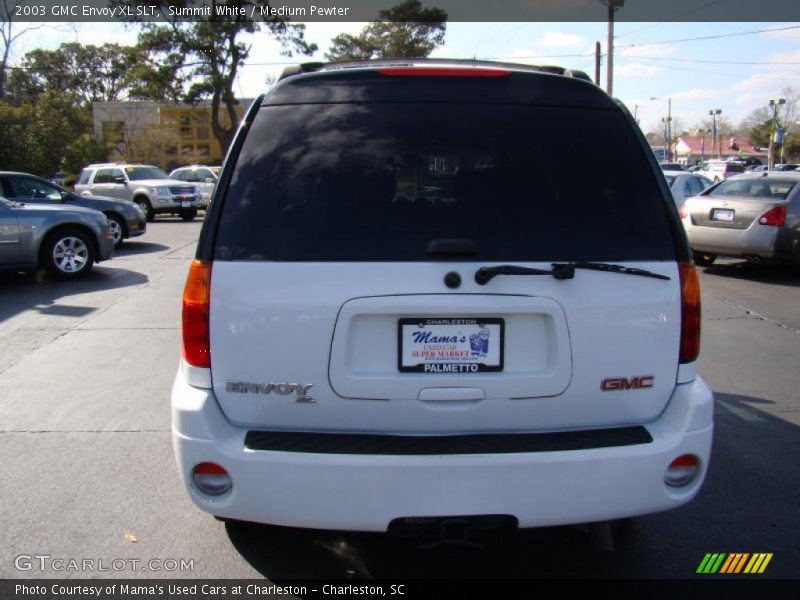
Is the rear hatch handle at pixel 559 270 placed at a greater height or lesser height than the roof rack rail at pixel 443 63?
lesser

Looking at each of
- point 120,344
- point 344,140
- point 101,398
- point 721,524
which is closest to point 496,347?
point 344,140

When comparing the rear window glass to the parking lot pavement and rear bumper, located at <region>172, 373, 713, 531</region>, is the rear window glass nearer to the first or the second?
rear bumper, located at <region>172, 373, 713, 531</region>

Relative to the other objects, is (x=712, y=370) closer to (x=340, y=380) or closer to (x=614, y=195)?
(x=614, y=195)

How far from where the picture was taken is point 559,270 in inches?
100

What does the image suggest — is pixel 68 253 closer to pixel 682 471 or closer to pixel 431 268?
pixel 431 268

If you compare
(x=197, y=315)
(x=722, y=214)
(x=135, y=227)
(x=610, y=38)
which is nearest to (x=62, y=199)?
(x=135, y=227)

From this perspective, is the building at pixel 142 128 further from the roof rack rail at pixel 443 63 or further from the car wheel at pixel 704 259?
the roof rack rail at pixel 443 63

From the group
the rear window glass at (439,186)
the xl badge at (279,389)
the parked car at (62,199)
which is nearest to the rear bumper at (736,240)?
the rear window glass at (439,186)

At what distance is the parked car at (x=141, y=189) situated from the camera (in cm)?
2270

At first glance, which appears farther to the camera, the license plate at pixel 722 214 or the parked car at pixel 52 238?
the license plate at pixel 722 214

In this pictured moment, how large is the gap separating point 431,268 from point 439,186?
1.30 ft

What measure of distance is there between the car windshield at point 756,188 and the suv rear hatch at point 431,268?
9.50 metres

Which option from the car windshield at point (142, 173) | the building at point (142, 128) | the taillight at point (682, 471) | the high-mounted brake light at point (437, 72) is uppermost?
the building at point (142, 128)

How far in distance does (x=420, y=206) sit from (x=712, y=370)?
4.42 m
